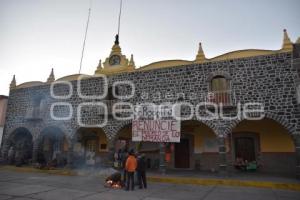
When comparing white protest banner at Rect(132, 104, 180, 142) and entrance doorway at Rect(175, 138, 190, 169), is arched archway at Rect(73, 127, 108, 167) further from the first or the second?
entrance doorway at Rect(175, 138, 190, 169)

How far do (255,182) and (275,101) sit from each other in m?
3.65

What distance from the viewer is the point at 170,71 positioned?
12.5 metres


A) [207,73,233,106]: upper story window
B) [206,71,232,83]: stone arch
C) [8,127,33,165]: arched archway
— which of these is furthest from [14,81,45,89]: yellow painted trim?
[207,73,233,106]: upper story window

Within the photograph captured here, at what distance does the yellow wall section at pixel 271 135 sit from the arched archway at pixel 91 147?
918 cm

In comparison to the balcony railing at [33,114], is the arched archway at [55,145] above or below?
below

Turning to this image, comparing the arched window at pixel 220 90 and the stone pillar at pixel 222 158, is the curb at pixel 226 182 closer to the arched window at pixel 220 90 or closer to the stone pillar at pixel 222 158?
the stone pillar at pixel 222 158

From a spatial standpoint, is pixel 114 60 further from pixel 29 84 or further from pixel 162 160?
pixel 29 84

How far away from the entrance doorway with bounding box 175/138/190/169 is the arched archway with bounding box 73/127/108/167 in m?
5.04

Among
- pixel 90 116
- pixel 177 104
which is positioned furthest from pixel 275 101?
pixel 90 116

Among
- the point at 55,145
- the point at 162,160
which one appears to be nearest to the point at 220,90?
the point at 162,160

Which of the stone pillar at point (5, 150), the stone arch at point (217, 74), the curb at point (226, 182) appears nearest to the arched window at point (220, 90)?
the stone arch at point (217, 74)

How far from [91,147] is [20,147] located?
5.14m

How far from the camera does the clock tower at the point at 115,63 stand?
14.2m

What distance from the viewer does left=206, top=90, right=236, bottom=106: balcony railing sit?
10907 millimetres
